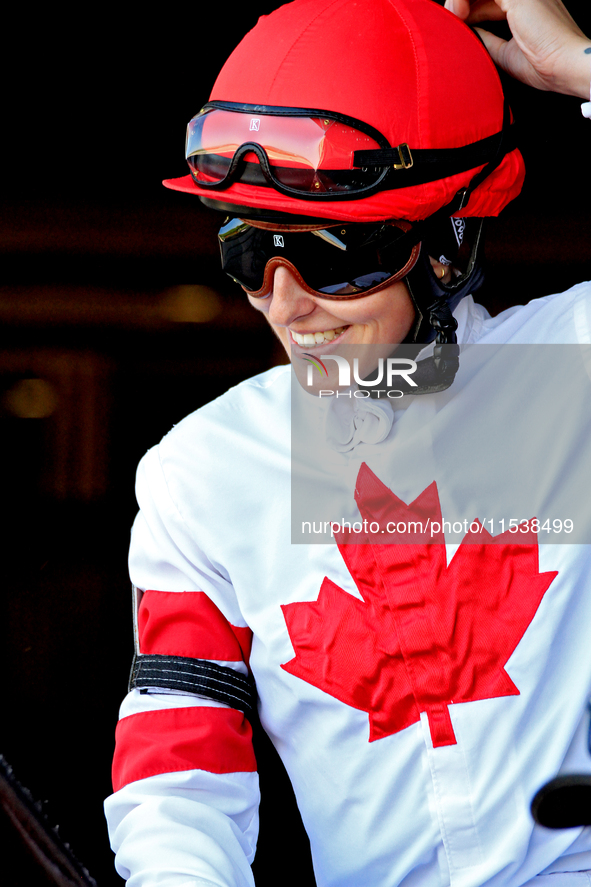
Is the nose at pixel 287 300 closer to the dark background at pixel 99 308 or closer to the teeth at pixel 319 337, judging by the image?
the teeth at pixel 319 337

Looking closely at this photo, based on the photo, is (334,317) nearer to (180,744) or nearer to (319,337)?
(319,337)

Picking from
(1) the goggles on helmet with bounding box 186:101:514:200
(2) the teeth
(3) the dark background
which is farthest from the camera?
(3) the dark background

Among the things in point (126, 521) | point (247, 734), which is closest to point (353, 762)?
point (247, 734)

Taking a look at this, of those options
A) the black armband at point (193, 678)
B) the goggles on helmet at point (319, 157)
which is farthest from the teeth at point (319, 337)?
the black armband at point (193, 678)

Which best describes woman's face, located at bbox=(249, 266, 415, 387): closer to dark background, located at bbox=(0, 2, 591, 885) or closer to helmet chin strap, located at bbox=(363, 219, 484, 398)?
helmet chin strap, located at bbox=(363, 219, 484, 398)

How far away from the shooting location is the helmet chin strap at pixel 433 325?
106 centimetres

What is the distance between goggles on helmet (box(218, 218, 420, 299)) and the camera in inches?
39.6

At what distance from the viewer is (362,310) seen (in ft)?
3.43

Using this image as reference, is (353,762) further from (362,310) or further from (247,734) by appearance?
(362,310)

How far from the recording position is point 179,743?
1.07 metres

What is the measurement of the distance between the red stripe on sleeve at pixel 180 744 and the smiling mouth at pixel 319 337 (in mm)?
485

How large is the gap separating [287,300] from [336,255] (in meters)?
0.08

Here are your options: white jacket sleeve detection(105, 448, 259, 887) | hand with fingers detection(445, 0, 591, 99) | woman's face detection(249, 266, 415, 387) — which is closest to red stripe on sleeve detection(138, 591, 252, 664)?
white jacket sleeve detection(105, 448, 259, 887)

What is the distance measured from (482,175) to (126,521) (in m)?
1.36
